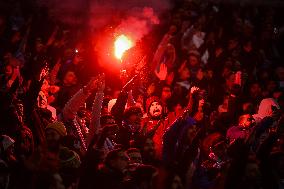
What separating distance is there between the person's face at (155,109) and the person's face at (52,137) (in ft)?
7.44

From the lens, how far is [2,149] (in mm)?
5180

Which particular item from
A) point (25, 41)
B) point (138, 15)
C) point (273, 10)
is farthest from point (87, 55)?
point (273, 10)

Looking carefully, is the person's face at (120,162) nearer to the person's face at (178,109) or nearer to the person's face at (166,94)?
the person's face at (178,109)

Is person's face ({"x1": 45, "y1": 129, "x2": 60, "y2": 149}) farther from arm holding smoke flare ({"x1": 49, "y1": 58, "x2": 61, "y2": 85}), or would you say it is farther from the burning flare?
arm holding smoke flare ({"x1": 49, "y1": 58, "x2": 61, "y2": 85})

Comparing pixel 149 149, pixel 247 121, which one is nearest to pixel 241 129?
pixel 247 121

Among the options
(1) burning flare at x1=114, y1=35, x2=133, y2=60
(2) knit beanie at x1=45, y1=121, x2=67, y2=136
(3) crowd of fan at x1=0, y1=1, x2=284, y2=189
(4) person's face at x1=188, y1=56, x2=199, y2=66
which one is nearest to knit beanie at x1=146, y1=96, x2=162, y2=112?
(3) crowd of fan at x1=0, y1=1, x2=284, y2=189

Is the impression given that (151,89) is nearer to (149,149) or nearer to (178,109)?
(178,109)

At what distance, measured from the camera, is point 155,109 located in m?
7.30

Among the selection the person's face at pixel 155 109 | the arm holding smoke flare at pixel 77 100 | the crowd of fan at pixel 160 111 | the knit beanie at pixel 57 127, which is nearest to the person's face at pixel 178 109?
the crowd of fan at pixel 160 111

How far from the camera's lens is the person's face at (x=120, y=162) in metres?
4.72

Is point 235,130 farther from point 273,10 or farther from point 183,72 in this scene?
point 273,10

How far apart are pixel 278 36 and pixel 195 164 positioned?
6.25 metres

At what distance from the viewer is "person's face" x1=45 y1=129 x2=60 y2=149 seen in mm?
5016

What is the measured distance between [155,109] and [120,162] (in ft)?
8.61
